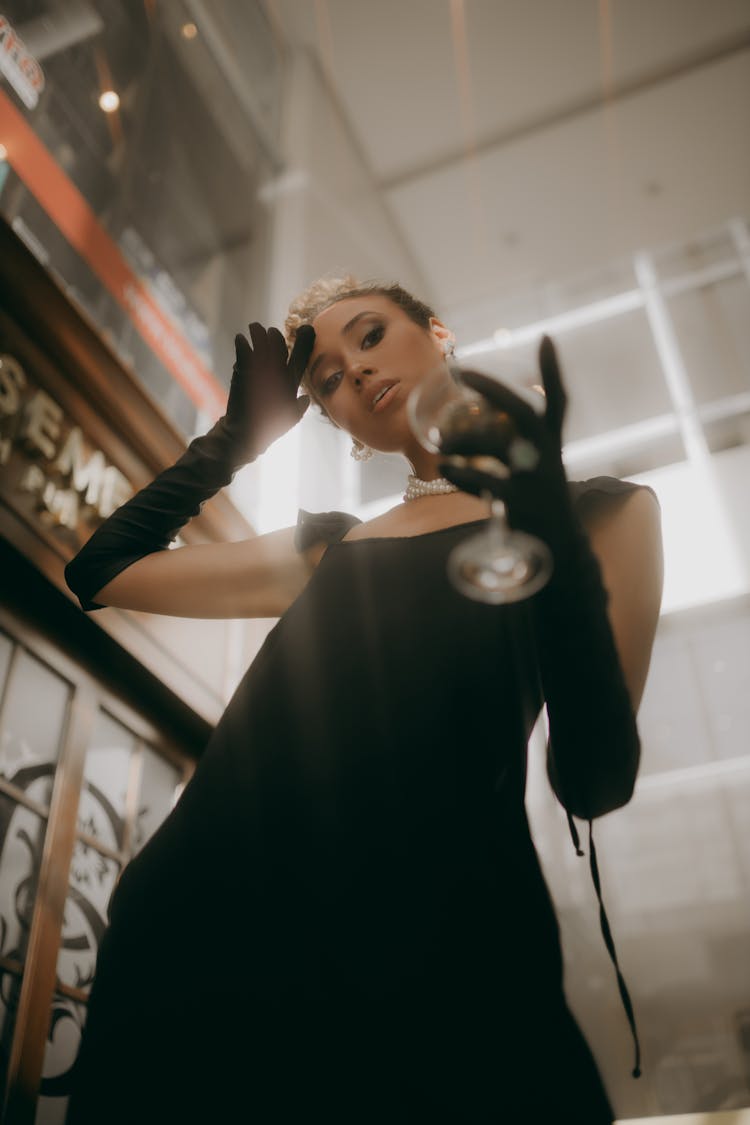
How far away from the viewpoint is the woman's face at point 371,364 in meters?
1.43

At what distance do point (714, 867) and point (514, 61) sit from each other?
5210 millimetres

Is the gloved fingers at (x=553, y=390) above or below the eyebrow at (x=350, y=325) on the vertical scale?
below

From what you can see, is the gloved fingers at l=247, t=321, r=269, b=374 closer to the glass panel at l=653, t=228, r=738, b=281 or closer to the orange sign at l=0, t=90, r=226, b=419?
the orange sign at l=0, t=90, r=226, b=419

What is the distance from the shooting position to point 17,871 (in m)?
2.31

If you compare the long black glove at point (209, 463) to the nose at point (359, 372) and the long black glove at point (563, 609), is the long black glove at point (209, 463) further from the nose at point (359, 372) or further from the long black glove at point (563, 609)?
the long black glove at point (563, 609)

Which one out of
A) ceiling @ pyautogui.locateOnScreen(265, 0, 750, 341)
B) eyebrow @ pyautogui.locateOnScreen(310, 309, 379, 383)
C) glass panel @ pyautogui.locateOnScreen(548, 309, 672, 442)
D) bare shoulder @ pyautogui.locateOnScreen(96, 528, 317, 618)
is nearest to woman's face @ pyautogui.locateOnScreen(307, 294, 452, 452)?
eyebrow @ pyautogui.locateOnScreen(310, 309, 379, 383)

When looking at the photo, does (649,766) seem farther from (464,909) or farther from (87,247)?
(464,909)

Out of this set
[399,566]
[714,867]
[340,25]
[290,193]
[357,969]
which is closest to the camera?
[357,969]

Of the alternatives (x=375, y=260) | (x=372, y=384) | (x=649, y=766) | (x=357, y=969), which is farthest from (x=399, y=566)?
(x=375, y=260)

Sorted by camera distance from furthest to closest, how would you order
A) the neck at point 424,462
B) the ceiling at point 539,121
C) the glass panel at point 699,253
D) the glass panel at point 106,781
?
the glass panel at point 699,253
the ceiling at point 539,121
the glass panel at point 106,781
the neck at point 424,462

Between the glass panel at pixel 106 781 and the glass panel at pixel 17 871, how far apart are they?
244mm

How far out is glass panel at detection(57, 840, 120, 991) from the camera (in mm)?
2443

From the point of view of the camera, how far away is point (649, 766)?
4844 millimetres

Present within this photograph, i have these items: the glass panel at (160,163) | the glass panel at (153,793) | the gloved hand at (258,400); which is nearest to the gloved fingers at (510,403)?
the gloved hand at (258,400)
